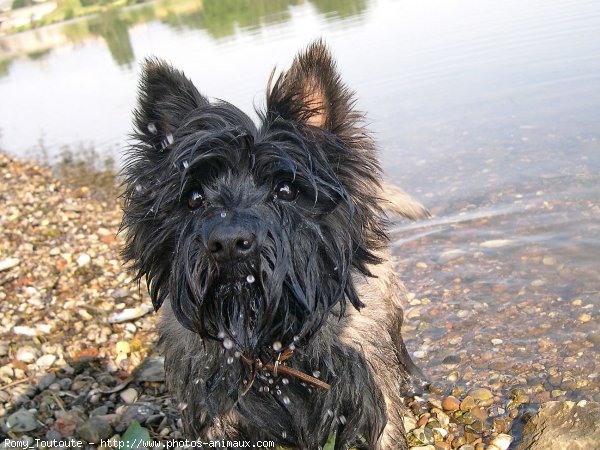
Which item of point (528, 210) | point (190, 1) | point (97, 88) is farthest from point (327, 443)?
point (190, 1)

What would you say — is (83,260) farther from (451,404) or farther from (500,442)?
(500,442)

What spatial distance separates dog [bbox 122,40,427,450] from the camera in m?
2.47

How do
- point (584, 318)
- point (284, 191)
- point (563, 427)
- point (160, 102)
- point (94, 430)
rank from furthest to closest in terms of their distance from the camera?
point (584, 318) → point (94, 430) → point (563, 427) → point (160, 102) → point (284, 191)

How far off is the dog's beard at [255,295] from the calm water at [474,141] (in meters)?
1.81

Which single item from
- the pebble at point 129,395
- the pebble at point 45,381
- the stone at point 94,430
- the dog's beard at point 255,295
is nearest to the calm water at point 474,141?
the dog's beard at point 255,295

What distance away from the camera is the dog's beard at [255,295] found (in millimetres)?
2391

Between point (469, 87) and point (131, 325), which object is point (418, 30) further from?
point (131, 325)

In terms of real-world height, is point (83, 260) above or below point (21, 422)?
below

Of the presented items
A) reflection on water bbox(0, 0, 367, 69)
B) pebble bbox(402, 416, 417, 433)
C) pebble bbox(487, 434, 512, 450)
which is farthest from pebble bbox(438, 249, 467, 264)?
reflection on water bbox(0, 0, 367, 69)

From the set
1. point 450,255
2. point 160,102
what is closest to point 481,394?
point 450,255

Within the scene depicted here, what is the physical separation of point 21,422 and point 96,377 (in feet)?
2.19

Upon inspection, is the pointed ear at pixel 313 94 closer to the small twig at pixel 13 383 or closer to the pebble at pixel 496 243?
the small twig at pixel 13 383

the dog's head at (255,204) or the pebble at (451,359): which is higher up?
the dog's head at (255,204)

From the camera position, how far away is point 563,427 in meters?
3.18
